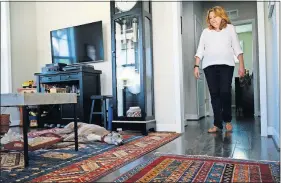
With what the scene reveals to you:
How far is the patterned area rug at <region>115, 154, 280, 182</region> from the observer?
3.98 feet

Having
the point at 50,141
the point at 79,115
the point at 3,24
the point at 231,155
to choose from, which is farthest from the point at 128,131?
the point at 3,24

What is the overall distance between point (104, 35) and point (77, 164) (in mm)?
2481

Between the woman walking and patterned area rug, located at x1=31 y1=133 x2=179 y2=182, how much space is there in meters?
1.00

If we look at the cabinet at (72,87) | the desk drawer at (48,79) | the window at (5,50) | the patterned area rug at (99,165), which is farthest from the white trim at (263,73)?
the window at (5,50)

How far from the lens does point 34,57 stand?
4422 millimetres

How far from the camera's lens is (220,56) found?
266 centimetres

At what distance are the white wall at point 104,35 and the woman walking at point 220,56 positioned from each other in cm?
46

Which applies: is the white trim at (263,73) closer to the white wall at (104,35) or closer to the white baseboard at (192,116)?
the white wall at (104,35)

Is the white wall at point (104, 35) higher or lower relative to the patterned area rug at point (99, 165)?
higher

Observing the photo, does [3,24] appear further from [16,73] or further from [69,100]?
[69,100]

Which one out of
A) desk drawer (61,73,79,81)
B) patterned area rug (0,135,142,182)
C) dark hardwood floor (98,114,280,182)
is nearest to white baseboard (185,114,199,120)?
dark hardwood floor (98,114,280,182)

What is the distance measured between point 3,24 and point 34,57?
2.28 ft

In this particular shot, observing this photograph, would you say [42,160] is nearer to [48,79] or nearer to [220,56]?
[220,56]

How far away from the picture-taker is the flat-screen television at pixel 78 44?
144 inches
